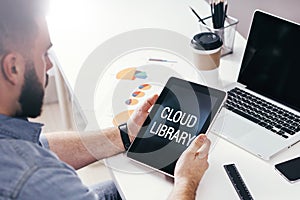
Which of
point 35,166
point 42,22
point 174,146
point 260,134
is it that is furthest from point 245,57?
point 35,166

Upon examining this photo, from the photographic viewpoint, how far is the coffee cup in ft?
4.31

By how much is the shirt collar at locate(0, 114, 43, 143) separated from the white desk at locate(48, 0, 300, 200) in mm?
240

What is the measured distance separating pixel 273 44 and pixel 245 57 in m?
0.09

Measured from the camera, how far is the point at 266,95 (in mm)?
1283

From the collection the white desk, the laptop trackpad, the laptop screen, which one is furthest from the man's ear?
the laptop screen

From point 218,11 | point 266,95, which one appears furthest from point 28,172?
point 218,11

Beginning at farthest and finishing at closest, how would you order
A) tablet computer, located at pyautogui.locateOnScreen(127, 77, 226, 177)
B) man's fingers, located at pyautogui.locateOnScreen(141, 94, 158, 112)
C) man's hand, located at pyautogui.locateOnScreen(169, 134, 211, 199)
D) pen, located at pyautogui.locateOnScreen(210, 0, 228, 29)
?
pen, located at pyautogui.locateOnScreen(210, 0, 228, 29) < man's fingers, located at pyautogui.locateOnScreen(141, 94, 158, 112) < tablet computer, located at pyautogui.locateOnScreen(127, 77, 226, 177) < man's hand, located at pyautogui.locateOnScreen(169, 134, 211, 199)

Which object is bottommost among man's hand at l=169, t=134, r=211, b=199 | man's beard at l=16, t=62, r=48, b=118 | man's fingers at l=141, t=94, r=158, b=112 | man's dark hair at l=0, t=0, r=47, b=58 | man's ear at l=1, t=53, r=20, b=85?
man's hand at l=169, t=134, r=211, b=199

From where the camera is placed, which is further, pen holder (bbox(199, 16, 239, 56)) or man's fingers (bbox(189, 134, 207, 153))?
pen holder (bbox(199, 16, 239, 56))

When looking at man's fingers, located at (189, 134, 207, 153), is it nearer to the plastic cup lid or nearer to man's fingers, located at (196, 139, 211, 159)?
man's fingers, located at (196, 139, 211, 159)

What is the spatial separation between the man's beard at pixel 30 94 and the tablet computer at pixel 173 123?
28 cm

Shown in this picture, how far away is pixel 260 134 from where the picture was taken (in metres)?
1.19

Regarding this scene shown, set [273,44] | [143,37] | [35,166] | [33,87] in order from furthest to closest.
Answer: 1. [143,37]
2. [273,44]
3. [33,87]
4. [35,166]

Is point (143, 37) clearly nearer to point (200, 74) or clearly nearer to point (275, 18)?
point (200, 74)
